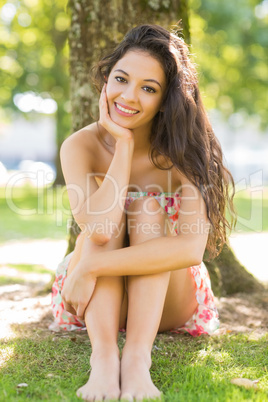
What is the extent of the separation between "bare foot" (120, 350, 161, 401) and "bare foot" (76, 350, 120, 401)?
0.03m

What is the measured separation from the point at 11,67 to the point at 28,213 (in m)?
5.55

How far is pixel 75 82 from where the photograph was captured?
153 inches

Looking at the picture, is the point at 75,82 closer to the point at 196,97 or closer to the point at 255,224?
the point at 196,97

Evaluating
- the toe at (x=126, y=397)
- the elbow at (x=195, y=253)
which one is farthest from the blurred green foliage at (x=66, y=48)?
the toe at (x=126, y=397)

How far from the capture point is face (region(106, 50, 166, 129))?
104 inches

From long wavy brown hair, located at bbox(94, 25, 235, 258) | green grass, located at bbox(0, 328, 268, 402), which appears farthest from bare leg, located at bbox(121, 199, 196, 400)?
long wavy brown hair, located at bbox(94, 25, 235, 258)

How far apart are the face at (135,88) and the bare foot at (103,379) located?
4.17ft

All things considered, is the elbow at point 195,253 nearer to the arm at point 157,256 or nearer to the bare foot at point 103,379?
the arm at point 157,256

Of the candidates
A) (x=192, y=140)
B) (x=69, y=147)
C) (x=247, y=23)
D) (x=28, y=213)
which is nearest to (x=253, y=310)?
(x=192, y=140)

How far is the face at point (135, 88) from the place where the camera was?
2.65 m

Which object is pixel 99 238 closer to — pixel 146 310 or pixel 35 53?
pixel 146 310

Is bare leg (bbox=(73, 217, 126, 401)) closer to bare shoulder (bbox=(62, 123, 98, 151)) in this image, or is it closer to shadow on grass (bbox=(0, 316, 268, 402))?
shadow on grass (bbox=(0, 316, 268, 402))

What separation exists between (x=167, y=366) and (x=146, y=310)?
1.12 feet

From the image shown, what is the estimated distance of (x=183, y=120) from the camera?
107 inches
